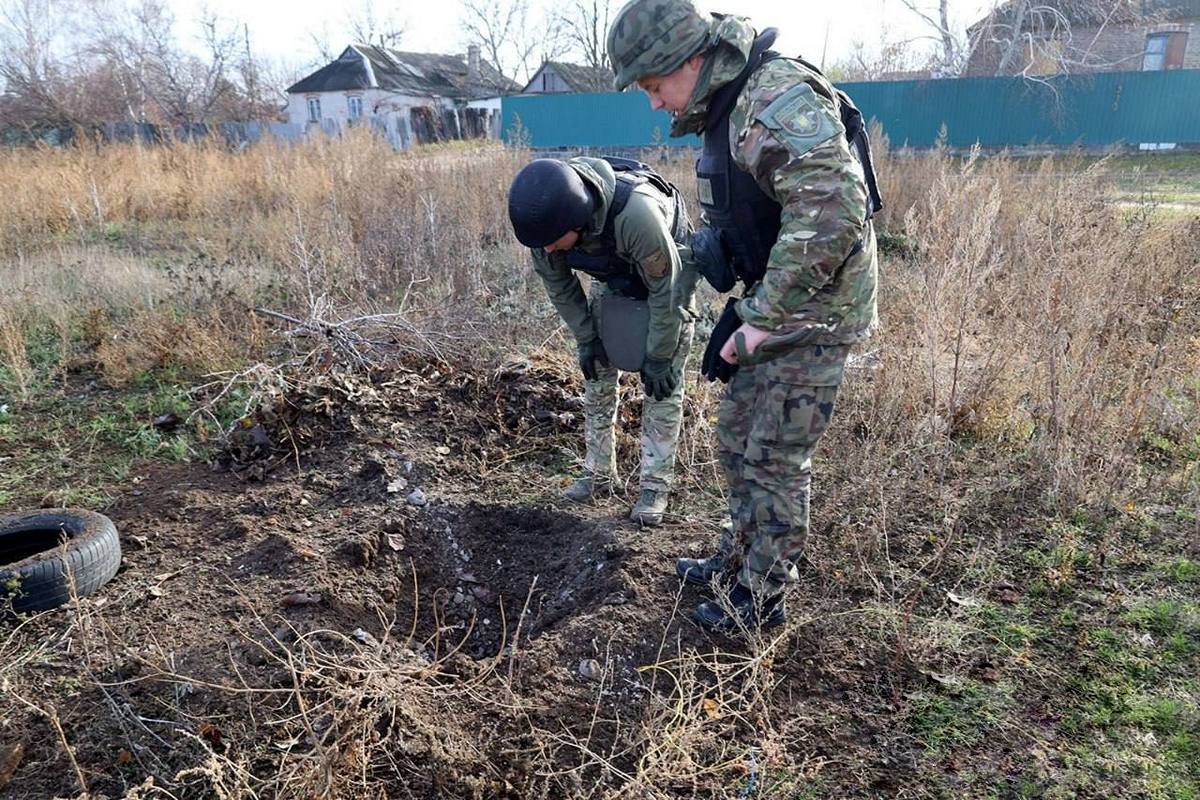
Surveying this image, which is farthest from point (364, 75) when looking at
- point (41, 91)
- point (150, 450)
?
point (150, 450)

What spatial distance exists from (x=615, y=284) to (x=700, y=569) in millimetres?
1237

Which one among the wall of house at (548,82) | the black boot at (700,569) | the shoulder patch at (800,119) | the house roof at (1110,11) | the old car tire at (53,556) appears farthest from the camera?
the wall of house at (548,82)

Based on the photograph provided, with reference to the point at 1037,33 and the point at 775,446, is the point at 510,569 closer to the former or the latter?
the point at 775,446

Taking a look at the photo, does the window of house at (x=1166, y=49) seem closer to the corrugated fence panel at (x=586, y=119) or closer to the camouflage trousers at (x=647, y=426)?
the corrugated fence panel at (x=586, y=119)

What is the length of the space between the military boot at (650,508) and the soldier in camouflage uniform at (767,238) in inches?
26.7

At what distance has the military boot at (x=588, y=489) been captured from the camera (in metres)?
3.50

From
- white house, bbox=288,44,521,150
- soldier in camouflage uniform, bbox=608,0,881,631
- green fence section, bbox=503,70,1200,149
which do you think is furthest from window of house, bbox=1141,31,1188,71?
soldier in camouflage uniform, bbox=608,0,881,631

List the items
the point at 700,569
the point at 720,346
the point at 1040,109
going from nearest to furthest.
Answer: the point at 720,346 → the point at 700,569 → the point at 1040,109

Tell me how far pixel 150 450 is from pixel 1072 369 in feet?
16.1

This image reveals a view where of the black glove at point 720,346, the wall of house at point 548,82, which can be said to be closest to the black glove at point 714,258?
the black glove at point 720,346

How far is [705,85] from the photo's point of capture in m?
2.15

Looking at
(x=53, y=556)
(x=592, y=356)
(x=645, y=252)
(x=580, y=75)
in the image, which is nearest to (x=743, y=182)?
(x=645, y=252)

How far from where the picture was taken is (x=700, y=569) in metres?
2.75

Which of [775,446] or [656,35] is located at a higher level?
[656,35]
